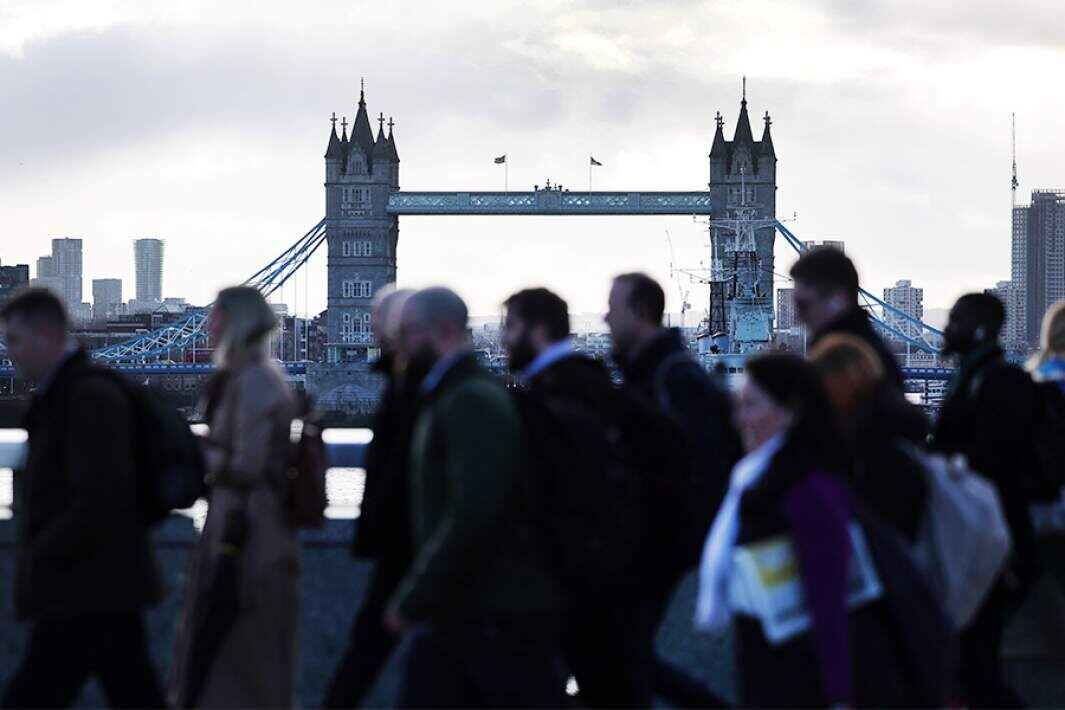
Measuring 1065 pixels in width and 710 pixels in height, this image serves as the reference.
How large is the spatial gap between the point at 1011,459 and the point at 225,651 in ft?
6.02

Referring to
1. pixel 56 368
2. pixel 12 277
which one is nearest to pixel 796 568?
pixel 56 368

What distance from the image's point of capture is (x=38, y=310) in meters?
3.99

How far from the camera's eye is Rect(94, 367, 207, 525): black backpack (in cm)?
392

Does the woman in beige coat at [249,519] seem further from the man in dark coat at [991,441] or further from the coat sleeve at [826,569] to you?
the man in dark coat at [991,441]

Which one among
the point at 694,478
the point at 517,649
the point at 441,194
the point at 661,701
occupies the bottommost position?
the point at 661,701

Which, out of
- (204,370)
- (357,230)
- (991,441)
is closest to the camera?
(991,441)

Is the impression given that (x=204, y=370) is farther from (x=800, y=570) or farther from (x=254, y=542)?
(x=800, y=570)

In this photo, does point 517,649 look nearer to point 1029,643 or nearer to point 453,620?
point 453,620

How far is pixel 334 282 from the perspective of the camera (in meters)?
74.4

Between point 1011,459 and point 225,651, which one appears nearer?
point 225,651

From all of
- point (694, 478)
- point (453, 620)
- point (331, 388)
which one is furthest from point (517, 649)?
point (331, 388)

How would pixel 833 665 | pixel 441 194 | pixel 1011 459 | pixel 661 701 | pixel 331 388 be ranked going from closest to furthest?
1. pixel 833 665
2. pixel 1011 459
3. pixel 661 701
4. pixel 331 388
5. pixel 441 194

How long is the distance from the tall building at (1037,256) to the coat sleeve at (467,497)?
14889cm

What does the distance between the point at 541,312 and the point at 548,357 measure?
10 centimetres
